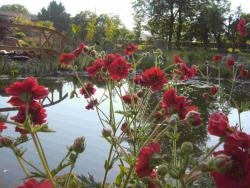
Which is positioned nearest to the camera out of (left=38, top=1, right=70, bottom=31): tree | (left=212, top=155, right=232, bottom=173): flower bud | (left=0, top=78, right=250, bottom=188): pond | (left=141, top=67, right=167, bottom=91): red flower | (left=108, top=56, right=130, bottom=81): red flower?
(left=212, top=155, right=232, bottom=173): flower bud

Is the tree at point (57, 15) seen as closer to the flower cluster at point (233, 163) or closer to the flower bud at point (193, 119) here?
the flower bud at point (193, 119)

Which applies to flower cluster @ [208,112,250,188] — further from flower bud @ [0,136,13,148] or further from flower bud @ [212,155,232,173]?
flower bud @ [0,136,13,148]

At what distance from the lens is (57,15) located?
48781 millimetres

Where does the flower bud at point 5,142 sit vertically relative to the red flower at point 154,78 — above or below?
below

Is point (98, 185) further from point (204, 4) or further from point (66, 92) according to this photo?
point (204, 4)

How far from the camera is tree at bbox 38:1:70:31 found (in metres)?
47.8

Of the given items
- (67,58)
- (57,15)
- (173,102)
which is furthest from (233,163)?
(57,15)

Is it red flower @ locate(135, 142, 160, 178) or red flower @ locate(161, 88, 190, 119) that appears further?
red flower @ locate(161, 88, 190, 119)

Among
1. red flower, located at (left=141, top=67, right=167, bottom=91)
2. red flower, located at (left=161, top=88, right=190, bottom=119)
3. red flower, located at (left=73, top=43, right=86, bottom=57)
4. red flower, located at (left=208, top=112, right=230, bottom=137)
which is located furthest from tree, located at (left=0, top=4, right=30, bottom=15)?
red flower, located at (left=208, top=112, right=230, bottom=137)

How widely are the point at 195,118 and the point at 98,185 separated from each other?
19.1 inches

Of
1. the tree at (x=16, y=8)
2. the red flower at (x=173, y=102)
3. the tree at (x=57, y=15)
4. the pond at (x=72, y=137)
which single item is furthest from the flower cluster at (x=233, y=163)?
the tree at (x=16, y=8)

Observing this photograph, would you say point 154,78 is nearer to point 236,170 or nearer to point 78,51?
point 78,51

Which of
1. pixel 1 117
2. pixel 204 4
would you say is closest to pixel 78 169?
pixel 1 117

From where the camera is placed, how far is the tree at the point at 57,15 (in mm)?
47844
